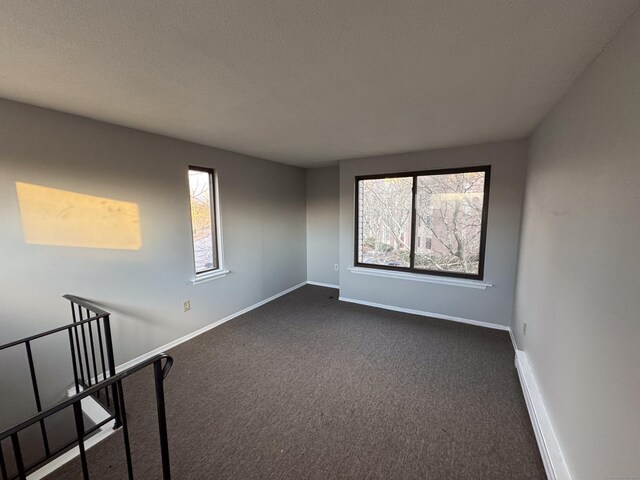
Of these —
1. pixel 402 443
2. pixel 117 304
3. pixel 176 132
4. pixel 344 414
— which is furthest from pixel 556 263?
pixel 117 304

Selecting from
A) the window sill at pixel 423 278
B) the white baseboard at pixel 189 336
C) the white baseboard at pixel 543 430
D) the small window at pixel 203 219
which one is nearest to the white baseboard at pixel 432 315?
the window sill at pixel 423 278

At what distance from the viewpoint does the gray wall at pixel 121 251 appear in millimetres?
1988

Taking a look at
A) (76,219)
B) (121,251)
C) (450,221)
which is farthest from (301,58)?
(450,221)

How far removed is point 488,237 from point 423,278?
3.16ft

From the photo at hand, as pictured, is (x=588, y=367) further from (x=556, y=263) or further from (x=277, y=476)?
(x=277, y=476)

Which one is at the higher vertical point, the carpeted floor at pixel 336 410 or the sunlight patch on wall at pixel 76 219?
the sunlight patch on wall at pixel 76 219

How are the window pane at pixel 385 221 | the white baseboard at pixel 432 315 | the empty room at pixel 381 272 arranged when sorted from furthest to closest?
the window pane at pixel 385 221 → the white baseboard at pixel 432 315 → the empty room at pixel 381 272

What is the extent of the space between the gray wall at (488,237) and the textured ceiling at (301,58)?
88cm

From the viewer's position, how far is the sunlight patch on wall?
6.73ft

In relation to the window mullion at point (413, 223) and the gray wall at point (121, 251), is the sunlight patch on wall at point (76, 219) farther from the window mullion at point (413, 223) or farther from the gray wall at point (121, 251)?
the window mullion at point (413, 223)

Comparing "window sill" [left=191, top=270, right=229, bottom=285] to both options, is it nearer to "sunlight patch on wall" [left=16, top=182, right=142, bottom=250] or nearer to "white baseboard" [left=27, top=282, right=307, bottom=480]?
"white baseboard" [left=27, top=282, right=307, bottom=480]

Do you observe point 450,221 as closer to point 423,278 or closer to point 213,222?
point 423,278

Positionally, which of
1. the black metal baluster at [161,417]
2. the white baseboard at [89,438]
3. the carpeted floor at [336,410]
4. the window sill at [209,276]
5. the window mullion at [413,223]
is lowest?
the white baseboard at [89,438]

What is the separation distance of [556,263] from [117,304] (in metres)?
3.66
